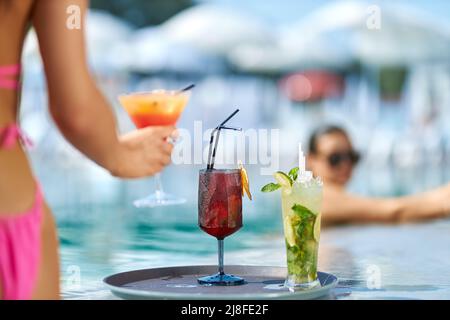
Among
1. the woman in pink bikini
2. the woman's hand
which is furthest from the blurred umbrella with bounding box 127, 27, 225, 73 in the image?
the woman in pink bikini

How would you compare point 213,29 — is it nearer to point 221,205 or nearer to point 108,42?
point 108,42

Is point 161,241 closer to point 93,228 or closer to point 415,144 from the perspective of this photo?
point 93,228

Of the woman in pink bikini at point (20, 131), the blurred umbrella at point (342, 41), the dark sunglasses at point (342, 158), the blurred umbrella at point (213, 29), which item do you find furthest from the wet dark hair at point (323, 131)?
the woman in pink bikini at point (20, 131)

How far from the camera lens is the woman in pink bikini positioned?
1.33 m

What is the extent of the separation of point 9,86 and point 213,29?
6136 millimetres

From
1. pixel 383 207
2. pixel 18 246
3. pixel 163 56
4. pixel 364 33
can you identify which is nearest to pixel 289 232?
pixel 18 246

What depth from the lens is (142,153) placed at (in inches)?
65.1

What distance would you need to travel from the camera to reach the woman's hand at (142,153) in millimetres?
1572

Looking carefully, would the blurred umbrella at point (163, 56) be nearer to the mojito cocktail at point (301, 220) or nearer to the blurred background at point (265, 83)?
the blurred background at point (265, 83)

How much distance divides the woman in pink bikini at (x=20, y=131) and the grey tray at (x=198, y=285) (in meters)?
0.25

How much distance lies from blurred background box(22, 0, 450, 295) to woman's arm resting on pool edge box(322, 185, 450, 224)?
0.37 m

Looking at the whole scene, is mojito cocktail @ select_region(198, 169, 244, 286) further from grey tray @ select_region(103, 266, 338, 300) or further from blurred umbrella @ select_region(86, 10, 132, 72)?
blurred umbrella @ select_region(86, 10, 132, 72)

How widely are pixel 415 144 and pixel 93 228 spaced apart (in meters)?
2.99
